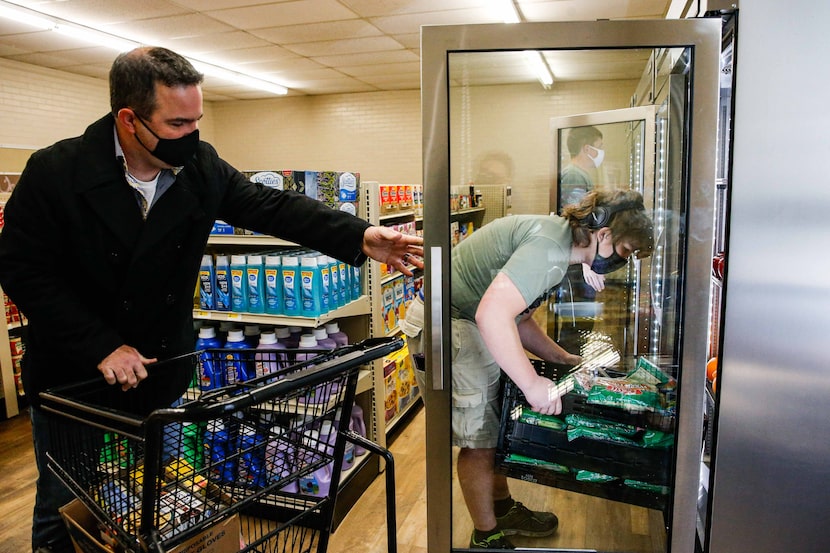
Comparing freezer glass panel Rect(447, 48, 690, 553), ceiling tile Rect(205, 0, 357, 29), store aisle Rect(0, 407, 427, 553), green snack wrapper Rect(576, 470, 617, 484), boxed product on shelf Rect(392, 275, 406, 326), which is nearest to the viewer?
freezer glass panel Rect(447, 48, 690, 553)

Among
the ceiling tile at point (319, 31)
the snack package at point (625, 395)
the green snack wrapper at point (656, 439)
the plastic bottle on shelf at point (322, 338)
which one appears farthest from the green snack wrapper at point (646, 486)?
the ceiling tile at point (319, 31)

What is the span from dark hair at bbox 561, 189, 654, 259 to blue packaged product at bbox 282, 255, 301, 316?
1.50 m

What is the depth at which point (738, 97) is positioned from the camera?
1.78 m

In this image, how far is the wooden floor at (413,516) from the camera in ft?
7.75

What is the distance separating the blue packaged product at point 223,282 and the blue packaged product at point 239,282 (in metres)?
0.04

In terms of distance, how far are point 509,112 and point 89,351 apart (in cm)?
151

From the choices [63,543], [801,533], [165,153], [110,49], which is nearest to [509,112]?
[165,153]

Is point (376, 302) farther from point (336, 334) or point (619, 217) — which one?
point (619, 217)

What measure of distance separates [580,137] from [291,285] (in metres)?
1.65

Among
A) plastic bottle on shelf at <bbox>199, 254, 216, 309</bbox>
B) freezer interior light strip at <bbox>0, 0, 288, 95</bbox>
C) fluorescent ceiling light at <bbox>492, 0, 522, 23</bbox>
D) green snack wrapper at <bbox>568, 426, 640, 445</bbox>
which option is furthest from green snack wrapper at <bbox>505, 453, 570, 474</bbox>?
freezer interior light strip at <bbox>0, 0, 288, 95</bbox>

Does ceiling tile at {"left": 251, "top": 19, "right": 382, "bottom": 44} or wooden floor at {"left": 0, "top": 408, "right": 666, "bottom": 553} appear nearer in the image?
wooden floor at {"left": 0, "top": 408, "right": 666, "bottom": 553}

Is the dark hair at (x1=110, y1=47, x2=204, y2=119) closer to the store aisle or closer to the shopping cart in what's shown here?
the shopping cart

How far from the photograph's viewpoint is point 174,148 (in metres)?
1.73

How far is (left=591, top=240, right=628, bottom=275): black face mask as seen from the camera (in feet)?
6.73
